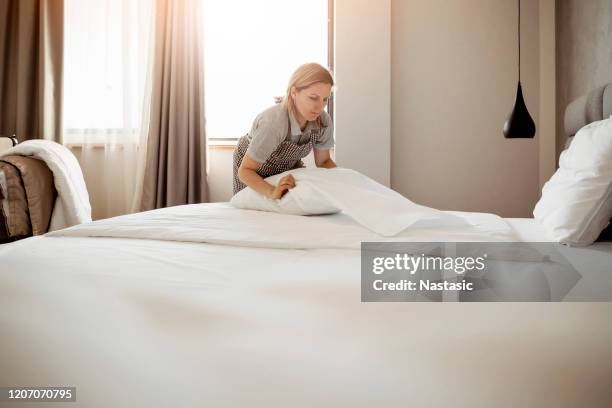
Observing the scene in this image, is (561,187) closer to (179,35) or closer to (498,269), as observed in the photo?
(498,269)

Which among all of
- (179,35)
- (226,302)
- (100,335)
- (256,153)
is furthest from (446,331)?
(179,35)

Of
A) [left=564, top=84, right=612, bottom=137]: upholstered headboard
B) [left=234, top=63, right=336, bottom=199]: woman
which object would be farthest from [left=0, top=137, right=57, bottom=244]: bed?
[left=564, top=84, right=612, bottom=137]: upholstered headboard

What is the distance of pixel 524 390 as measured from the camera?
0.63 meters

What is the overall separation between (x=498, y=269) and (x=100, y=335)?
67cm

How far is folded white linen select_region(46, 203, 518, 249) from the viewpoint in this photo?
38.9 inches

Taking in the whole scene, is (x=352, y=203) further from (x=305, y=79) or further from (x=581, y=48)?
(x=581, y=48)

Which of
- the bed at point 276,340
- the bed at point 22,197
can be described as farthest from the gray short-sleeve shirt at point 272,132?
the bed at point 22,197

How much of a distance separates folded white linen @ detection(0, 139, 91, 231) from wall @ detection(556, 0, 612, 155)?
2.88 metres

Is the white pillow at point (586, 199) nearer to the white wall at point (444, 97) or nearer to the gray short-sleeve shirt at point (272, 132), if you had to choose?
the gray short-sleeve shirt at point (272, 132)

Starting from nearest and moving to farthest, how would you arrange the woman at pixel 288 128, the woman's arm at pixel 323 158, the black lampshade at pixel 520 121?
the woman at pixel 288 128 → the woman's arm at pixel 323 158 → the black lampshade at pixel 520 121

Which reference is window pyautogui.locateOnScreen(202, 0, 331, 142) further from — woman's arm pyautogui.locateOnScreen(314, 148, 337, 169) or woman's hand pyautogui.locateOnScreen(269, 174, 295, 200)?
woman's hand pyautogui.locateOnScreen(269, 174, 295, 200)

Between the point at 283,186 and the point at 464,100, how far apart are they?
2334 mm

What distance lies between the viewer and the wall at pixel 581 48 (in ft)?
7.30

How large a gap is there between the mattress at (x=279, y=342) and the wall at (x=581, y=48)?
201 centimetres
